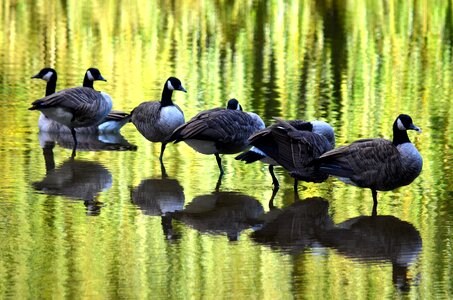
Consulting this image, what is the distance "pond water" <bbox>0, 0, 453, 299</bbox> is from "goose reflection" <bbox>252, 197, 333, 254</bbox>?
28 millimetres

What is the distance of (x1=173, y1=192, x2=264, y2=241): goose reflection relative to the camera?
11289 millimetres

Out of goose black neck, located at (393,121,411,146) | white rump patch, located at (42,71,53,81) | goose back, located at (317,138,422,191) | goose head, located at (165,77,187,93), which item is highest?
white rump patch, located at (42,71,53,81)

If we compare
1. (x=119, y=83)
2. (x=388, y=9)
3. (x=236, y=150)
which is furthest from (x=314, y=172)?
(x=388, y=9)

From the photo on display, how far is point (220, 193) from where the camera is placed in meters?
→ 12.9

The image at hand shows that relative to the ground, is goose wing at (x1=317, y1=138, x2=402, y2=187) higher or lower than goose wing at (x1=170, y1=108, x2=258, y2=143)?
lower

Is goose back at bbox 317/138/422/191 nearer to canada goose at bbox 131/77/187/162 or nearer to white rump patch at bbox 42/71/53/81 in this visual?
canada goose at bbox 131/77/187/162

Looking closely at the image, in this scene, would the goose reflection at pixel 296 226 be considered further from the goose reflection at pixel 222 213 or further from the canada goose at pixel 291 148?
the canada goose at pixel 291 148

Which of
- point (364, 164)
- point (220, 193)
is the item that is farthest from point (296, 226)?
point (220, 193)

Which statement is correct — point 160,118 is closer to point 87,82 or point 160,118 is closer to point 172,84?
point 172,84

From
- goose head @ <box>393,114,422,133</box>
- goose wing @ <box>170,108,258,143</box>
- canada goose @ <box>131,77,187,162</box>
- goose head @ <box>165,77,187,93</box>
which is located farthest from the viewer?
goose head @ <box>165,77,187,93</box>

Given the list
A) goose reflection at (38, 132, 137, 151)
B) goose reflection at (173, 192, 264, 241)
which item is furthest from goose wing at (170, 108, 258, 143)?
goose reflection at (38, 132, 137, 151)

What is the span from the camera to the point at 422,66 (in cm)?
2434

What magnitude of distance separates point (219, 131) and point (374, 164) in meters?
2.22

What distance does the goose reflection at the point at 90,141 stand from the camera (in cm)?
1562
